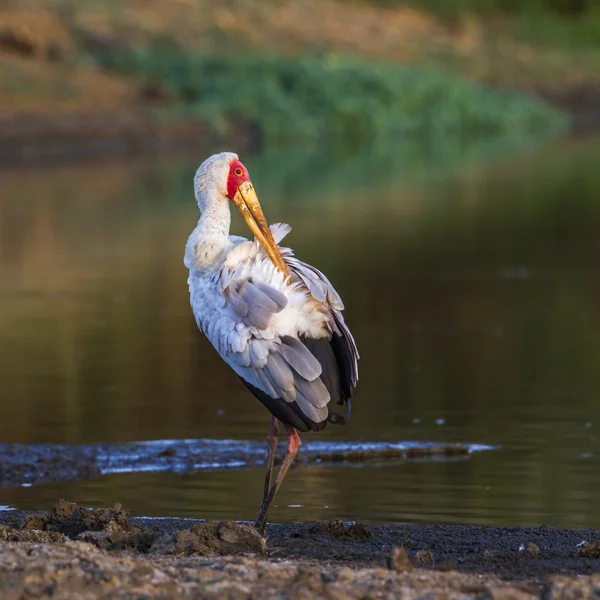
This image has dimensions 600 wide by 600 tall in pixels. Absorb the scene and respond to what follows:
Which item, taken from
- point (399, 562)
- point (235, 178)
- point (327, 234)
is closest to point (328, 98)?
point (327, 234)

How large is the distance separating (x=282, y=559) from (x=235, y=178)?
7.03ft

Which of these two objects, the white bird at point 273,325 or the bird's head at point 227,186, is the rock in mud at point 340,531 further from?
the bird's head at point 227,186

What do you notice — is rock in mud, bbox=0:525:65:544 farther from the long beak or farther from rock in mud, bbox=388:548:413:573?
the long beak

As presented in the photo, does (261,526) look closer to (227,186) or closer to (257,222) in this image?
(257,222)

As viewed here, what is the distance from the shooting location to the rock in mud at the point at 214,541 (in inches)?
226

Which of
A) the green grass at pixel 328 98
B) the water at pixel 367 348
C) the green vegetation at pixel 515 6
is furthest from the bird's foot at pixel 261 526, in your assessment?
the green vegetation at pixel 515 6

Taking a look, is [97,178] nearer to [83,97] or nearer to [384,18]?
[83,97]

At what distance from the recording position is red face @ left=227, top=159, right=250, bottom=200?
718 cm

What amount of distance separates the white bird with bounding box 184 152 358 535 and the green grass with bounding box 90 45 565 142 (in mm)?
30974

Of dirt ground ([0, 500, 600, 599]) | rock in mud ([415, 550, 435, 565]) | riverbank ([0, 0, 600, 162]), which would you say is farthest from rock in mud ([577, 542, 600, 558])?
riverbank ([0, 0, 600, 162])

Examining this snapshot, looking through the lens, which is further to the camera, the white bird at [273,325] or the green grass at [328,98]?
the green grass at [328,98]

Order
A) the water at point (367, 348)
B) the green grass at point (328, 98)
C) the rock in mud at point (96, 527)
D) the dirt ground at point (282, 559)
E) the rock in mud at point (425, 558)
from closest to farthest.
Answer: the dirt ground at point (282, 559) → the rock in mud at point (425, 558) → the rock in mud at point (96, 527) → the water at point (367, 348) → the green grass at point (328, 98)

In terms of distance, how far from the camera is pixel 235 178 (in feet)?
23.6

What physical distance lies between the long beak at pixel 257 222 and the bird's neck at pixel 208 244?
0.45 feet
